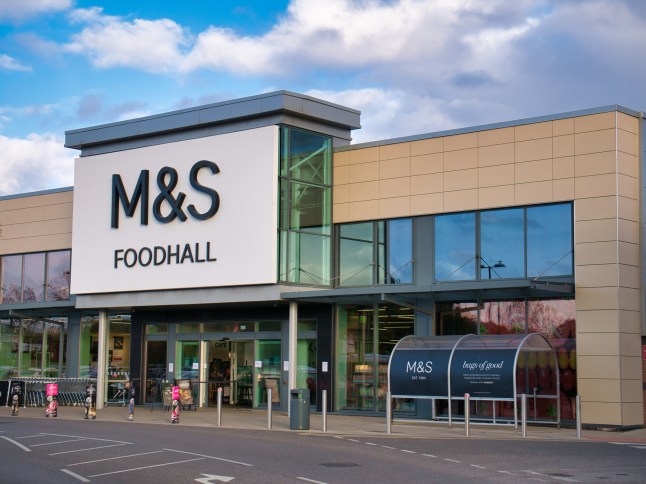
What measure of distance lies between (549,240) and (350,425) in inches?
299

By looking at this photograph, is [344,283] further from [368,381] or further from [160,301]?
[160,301]

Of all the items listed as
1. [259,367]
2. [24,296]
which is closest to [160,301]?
[259,367]

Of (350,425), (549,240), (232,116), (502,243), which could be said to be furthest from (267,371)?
(549,240)

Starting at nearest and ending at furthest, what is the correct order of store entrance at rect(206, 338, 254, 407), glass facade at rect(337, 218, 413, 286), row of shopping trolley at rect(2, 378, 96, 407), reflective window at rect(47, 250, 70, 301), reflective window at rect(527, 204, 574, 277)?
reflective window at rect(527, 204, 574, 277)
glass facade at rect(337, 218, 413, 286)
store entrance at rect(206, 338, 254, 407)
row of shopping trolley at rect(2, 378, 96, 407)
reflective window at rect(47, 250, 70, 301)

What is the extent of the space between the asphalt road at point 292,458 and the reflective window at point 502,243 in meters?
6.93

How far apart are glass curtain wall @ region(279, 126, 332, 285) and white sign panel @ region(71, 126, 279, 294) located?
0.47 metres

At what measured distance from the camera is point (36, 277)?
42.5 m

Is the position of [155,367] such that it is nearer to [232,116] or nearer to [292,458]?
Answer: [232,116]

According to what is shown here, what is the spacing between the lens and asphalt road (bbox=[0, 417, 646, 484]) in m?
16.4

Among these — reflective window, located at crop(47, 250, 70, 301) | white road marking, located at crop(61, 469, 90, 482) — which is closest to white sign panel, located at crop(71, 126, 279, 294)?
reflective window, located at crop(47, 250, 70, 301)

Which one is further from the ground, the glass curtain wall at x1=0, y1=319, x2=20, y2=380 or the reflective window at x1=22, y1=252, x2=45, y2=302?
the reflective window at x1=22, y1=252, x2=45, y2=302

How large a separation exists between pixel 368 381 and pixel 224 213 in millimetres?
7100

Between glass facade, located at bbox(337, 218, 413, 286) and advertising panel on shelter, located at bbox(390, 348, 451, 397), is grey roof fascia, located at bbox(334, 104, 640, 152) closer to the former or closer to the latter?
glass facade, located at bbox(337, 218, 413, 286)

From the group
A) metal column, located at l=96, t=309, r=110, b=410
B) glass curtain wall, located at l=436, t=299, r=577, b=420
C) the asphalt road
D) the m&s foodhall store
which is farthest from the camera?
metal column, located at l=96, t=309, r=110, b=410
